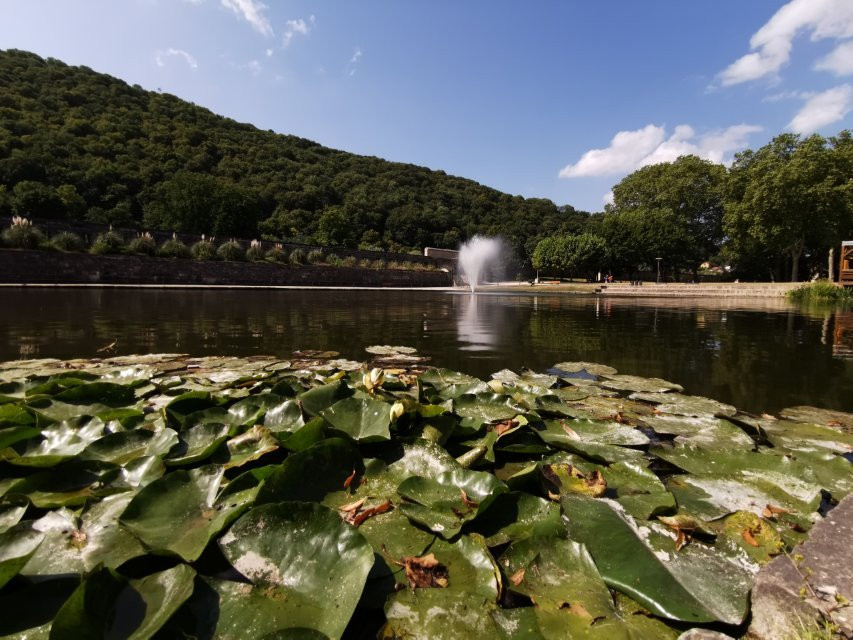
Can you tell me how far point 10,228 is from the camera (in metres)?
16.8

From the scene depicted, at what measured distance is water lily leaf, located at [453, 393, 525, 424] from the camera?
201 cm

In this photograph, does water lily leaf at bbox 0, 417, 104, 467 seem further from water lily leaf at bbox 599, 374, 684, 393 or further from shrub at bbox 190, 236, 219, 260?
shrub at bbox 190, 236, 219, 260

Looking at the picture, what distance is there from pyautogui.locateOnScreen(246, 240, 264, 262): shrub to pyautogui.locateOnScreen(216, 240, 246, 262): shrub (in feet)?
0.91

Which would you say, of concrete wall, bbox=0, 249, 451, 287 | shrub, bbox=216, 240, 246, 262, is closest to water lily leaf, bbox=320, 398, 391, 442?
concrete wall, bbox=0, 249, 451, 287

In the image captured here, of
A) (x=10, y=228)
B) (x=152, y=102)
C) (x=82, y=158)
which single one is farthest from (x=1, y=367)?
(x=152, y=102)

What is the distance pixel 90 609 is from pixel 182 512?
43 cm

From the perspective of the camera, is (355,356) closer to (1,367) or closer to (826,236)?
(1,367)

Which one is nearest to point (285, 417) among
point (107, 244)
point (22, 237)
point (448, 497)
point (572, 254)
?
point (448, 497)

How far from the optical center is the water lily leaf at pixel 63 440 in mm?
1442

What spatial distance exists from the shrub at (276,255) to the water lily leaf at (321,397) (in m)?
24.5

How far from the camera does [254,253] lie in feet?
79.6

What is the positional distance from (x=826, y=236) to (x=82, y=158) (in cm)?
5588

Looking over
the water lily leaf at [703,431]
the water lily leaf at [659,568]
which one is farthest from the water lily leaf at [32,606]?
the water lily leaf at [703,431]

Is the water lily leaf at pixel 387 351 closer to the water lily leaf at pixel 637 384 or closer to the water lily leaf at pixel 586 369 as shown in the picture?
the water lily leaf at pixel 586 369
